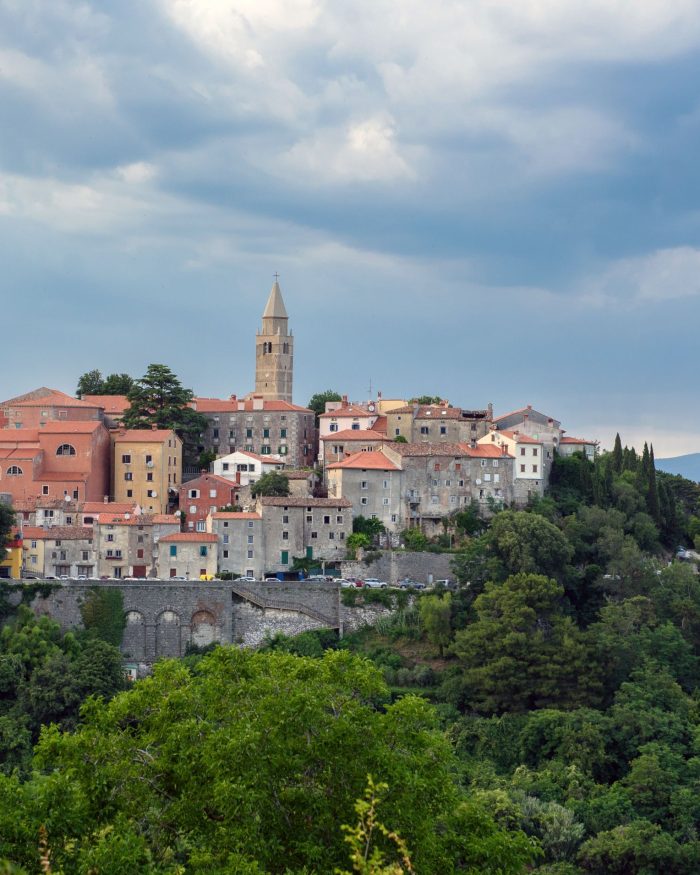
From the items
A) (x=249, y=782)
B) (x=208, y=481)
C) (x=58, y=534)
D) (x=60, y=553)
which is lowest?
(x=249, y=782)

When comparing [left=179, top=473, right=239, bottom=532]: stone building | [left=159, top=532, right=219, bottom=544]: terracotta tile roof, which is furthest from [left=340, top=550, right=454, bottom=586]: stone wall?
[left=179, top=473, right=239, bottom=532]: stone building

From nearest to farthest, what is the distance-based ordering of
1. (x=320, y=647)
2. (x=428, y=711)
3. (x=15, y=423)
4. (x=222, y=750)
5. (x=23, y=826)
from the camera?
(x=23, y=826), (x=222, y=750), (x=428, y=711), (x=320, y=647), (x=15, y=423)

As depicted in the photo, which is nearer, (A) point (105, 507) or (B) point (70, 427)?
(A) point (105, 507)

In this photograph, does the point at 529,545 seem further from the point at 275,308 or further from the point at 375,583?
the point at 275,308

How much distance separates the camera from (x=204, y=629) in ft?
214

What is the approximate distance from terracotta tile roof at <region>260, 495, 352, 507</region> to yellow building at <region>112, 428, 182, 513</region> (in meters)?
7.92

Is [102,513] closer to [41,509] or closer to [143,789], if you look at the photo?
[41,509]

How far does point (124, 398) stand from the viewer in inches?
3263

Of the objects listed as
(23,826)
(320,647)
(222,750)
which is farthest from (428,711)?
(320,647)

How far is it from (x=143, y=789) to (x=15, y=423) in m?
51.5

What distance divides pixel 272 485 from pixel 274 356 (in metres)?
17.1

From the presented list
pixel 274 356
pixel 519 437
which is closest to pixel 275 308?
pixel 274 356

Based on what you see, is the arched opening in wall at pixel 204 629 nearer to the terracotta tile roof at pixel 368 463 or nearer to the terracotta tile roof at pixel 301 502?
the terracotta tile roof at pixel 301 502

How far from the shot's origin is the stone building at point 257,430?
81.2 meters
